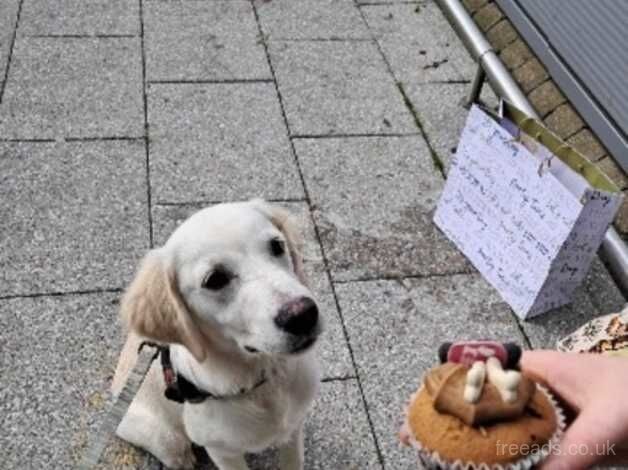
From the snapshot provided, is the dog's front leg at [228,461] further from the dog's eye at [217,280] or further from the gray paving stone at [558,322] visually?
the gray paving stone at [558,322]

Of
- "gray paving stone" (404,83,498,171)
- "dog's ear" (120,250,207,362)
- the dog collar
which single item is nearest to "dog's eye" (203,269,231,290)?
"dog's ear" (120,250,207,362)

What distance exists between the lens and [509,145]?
3.14 meters

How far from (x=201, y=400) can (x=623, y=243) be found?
7.45ft

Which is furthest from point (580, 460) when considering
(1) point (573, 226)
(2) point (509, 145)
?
(2) point (509, 145)

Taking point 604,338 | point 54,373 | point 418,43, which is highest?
point 604,338

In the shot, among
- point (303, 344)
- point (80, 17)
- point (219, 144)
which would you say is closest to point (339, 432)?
point (303, 344)

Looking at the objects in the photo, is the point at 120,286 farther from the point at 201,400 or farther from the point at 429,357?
the point at 429,357

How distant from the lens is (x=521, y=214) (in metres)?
3.19

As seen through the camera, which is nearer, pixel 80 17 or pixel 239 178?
pixel 239 178

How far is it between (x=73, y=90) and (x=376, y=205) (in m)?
2.19

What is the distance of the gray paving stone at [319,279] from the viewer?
3145 millimetres

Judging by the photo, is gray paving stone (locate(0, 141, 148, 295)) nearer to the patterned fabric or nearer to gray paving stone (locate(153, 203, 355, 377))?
gray paving stone (locate(153, 203, 355, 377))

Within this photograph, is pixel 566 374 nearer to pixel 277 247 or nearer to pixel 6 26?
pixel 277 247

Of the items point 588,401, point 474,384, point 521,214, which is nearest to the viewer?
point 474,384
